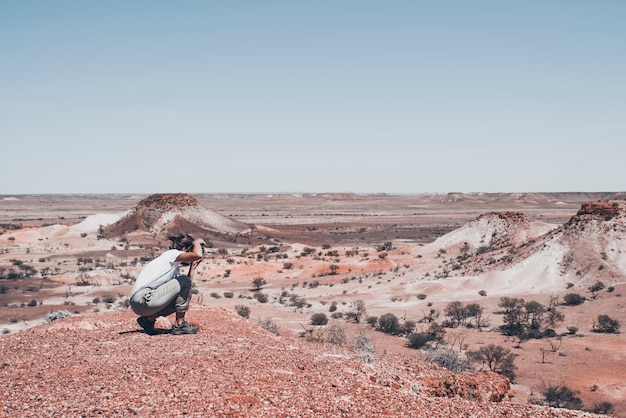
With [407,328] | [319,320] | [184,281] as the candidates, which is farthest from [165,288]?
[407,328]

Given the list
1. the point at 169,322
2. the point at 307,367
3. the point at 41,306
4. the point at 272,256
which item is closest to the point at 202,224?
the point at 272,256

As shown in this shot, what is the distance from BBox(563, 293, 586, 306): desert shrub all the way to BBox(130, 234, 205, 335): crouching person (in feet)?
84.5

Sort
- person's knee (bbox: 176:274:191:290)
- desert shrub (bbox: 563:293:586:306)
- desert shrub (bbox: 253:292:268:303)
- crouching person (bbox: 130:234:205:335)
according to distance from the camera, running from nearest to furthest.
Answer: crouching person (bbox: 130:234:205:335), person's knee (bbox: 176:274:191:290), desert shrub (bbox: 563:293:586:306), desert shrub (bbox: 253:292:268:303)

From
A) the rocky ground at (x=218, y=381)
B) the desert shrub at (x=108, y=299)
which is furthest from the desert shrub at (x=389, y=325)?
the desert shrub at (x=108, y=299)

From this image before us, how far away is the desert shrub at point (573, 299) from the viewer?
92.1 ft

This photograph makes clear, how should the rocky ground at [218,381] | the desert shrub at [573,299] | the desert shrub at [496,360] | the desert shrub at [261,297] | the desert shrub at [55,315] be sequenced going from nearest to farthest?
the rocky ground at [218,381]
the desert shrub at [55,315]
the desert shrub at [496,360]
the desert shrub at [573,299]
the desert shrub at [261,297]

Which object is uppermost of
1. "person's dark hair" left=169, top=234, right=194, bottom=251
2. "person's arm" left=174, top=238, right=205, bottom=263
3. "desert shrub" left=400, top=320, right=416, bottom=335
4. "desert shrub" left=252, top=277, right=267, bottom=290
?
"person's dark hair" left=169, top=234, right=194, bottom=251

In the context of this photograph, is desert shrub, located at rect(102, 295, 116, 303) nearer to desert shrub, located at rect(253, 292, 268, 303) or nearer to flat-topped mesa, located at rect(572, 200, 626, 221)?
desert shrub, located at rect(253, 292, 268, 303)

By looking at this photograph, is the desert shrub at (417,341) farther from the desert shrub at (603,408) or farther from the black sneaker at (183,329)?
the black sneaker at (183,329)

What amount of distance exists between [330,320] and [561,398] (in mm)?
13610

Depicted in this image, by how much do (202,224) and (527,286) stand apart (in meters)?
50.7

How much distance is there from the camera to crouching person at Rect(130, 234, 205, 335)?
Answer: 30.7 feet

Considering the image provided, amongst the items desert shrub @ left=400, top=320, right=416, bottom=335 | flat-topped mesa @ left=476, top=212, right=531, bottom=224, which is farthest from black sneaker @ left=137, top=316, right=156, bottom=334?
flat-topped mesa @ left=476, top=212, right=531, bottom=224

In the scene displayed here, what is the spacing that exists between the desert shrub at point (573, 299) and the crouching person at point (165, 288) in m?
25.7
